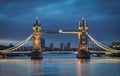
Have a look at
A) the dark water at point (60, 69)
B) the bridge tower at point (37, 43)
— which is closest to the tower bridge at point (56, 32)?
the bridge tower at point (37, 43)

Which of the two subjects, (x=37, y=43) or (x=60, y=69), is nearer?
(x=60, y=69)

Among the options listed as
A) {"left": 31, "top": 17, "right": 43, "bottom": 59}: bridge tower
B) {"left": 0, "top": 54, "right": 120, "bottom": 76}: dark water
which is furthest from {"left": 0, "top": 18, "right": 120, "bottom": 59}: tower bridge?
{"left": 0, "top": 54, "right": 120, "bottom": 76}: dark water

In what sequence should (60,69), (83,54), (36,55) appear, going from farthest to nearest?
(83,54) → (36,55) → (60,69)

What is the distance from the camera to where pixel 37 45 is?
151 meters


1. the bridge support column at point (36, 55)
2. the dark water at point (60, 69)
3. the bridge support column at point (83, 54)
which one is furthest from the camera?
the bridge support column at point (83, 54)

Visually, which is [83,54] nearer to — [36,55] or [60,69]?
[36,55]

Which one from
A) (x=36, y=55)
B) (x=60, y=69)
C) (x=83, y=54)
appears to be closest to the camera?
(x=60, y=69)

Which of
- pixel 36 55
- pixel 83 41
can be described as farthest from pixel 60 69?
pixel 83 41

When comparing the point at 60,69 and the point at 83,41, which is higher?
the point at 83,41

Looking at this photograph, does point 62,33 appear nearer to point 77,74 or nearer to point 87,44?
point 87,44

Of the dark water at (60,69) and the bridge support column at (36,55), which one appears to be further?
the bridge support column at (36,55)

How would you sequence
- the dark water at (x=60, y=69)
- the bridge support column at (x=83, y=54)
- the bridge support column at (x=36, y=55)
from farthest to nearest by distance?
the bridge support column at (x=83, y=54) → the bridge support column at (x=36, y=55) → the dark water at (x=60, y=69)

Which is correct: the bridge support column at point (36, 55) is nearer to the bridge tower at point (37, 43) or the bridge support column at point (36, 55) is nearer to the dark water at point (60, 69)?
A: the bridge tower at point (37, 43)

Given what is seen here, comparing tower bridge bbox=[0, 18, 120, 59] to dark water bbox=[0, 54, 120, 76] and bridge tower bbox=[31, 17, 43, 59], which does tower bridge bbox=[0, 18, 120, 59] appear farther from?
dark water bbox=[0, 54, 120, 76]
